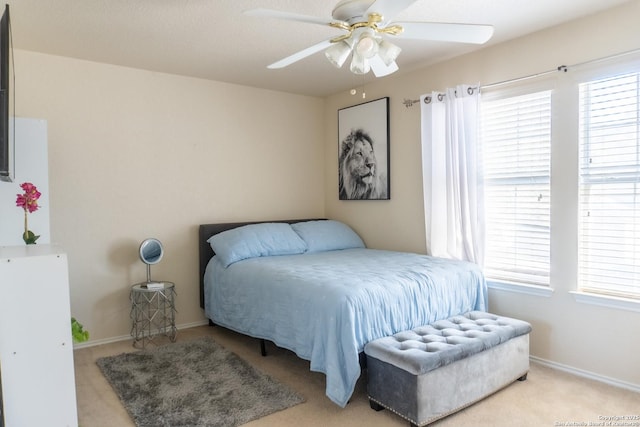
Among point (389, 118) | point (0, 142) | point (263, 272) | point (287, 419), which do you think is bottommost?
point (287, 419)

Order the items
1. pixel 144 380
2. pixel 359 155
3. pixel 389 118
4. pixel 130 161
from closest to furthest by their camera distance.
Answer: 1. pixel 144 380
2. pixel 130 161
3. pixel 389 118
4. pixel 359 155

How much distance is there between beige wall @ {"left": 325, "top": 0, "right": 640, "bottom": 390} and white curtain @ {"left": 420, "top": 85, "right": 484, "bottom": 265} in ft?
0.67

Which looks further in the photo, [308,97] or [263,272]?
[308,97]

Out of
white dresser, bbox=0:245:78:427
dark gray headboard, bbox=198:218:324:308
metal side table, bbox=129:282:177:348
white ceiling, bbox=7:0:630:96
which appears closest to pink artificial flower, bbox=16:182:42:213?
white dresser, bbox=0:245:78:427

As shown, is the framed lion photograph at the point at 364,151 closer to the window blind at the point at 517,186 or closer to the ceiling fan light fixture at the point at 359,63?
the window blind at the point at 517,186

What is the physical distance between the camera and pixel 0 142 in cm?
175

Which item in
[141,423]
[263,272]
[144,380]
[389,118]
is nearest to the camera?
[141,423]

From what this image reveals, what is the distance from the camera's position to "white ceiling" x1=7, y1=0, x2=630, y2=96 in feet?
8.33

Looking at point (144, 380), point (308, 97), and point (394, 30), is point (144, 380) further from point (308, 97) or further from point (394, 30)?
point (308, 97)

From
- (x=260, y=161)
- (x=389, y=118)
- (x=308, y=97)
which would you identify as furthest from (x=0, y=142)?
(x=308, y=97)

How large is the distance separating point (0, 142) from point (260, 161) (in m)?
2.87

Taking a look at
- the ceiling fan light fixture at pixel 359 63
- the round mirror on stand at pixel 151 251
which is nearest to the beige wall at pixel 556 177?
the ceiling fan light fixture at pixel 359 63

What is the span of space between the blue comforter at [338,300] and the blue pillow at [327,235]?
17.9 inches

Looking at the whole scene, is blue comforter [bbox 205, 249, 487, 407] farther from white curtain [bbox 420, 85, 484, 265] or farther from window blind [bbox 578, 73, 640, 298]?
window blind [bbox 578, 73, 640, 298]
